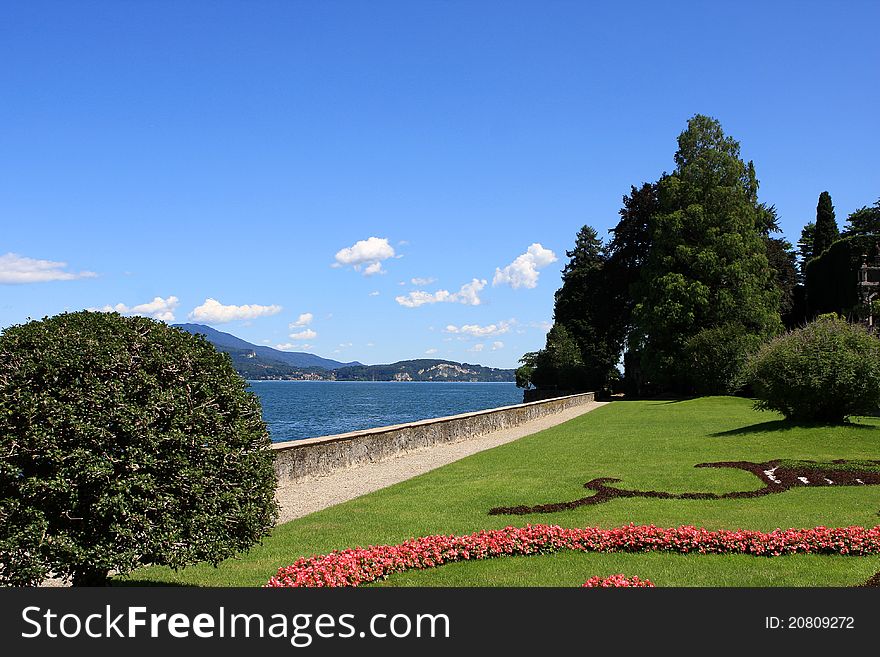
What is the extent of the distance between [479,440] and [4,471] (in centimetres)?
1914

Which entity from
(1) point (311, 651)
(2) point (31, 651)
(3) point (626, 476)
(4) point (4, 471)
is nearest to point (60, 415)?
(4) point (4, 471)

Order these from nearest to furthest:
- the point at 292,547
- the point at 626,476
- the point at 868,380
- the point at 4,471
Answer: the point at 4,471, the point at 292,547, the point at 626,476, the point at 868,380

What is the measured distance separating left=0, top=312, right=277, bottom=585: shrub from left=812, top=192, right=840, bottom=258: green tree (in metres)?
66.6

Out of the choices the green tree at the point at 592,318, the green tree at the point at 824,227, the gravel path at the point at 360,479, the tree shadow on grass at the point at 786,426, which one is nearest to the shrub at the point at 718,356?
the green tree at the point at 592,318

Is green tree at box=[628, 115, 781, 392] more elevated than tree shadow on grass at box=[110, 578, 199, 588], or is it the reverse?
green tree at box=[628, 115, 781, 392]

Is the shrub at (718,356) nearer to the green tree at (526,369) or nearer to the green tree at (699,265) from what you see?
the green tree at (699,265)

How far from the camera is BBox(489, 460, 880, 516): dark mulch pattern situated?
10.7 m

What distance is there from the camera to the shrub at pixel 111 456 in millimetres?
5168

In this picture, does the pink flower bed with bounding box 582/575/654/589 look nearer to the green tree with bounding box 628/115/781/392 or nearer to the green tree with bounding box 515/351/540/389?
the green tree with bounding box 628/115/781/392

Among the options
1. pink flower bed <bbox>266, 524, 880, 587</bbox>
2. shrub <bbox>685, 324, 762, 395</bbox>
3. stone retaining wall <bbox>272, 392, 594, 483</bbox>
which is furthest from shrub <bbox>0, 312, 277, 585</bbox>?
shrub <bbox>685, 324, 762, 395</bbox>

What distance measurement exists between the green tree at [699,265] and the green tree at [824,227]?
55.8ft

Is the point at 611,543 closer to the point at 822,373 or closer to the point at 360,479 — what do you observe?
the point at 360,479

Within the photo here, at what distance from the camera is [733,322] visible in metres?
46.8

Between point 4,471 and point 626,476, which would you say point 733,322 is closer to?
point 626,476
